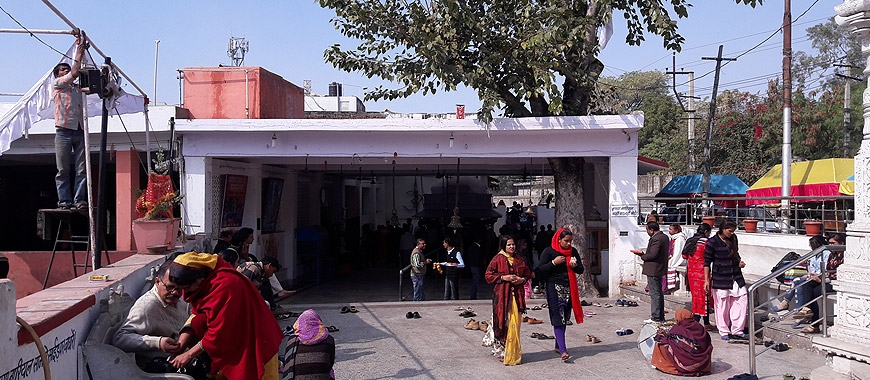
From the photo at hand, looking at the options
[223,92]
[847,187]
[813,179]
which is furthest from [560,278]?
[813,179]

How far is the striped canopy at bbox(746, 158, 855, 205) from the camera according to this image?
17717 mm

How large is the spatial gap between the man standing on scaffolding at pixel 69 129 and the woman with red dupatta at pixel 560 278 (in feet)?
17.7

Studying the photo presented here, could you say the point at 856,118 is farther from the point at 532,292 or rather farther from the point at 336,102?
the point at 336,102

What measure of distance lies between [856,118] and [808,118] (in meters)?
1.59

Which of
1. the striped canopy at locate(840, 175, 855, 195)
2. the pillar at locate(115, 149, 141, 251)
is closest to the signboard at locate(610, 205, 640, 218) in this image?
the striped canopy at locate(840, 175, 855, 195)

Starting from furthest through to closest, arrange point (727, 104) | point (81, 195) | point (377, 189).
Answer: point (727, 104)
point (377, 189)
point (81, 195)

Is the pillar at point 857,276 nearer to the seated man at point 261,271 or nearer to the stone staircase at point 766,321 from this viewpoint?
the stone staircase at point 766,321

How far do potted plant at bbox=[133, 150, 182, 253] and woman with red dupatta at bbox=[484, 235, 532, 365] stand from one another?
402 centimetres

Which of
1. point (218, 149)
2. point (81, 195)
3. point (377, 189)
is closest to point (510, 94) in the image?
point (218, 149)

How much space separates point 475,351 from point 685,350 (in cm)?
245

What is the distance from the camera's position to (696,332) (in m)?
7.41

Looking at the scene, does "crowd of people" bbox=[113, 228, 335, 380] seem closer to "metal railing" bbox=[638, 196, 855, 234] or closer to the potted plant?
the potted plant

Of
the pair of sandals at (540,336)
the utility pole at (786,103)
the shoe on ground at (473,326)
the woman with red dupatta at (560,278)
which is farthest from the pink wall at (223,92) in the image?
the utility pole at (786,103)

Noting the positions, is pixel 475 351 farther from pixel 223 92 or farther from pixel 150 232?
pixel 223 92
